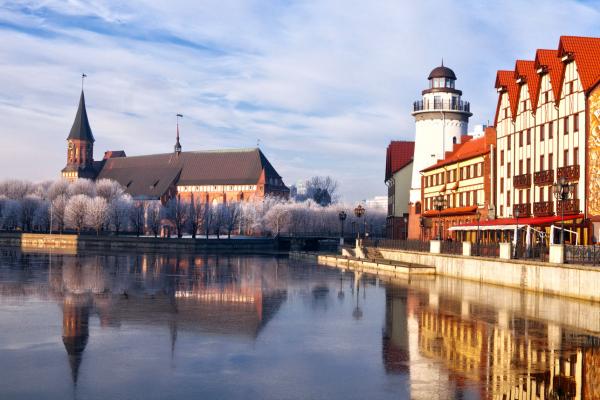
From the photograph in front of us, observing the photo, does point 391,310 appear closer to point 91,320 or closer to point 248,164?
point 91,320

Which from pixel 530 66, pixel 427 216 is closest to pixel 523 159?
pixel 530 66

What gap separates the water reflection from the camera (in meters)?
16.7

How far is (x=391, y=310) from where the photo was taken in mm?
31844

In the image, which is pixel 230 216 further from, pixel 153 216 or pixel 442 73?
pixel 442 73

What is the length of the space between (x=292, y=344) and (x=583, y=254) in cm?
2074

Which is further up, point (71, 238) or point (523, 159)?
point (523, 159)

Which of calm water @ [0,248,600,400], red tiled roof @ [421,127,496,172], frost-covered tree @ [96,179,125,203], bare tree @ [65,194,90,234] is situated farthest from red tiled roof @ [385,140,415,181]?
frost-covered tree @ [96,179,125,203]

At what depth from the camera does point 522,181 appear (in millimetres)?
56969

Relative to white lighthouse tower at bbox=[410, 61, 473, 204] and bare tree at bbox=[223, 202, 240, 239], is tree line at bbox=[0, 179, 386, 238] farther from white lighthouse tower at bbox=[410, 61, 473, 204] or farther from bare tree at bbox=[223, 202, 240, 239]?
white lighthouse tower at bbox=[410, 61, 473, 204]

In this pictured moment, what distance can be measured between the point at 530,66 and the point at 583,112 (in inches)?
459

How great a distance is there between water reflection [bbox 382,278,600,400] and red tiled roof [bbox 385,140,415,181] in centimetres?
6777

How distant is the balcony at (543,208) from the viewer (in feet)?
169

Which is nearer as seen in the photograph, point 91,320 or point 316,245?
point 91,320

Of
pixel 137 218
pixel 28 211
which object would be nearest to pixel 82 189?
pixel 28 211
